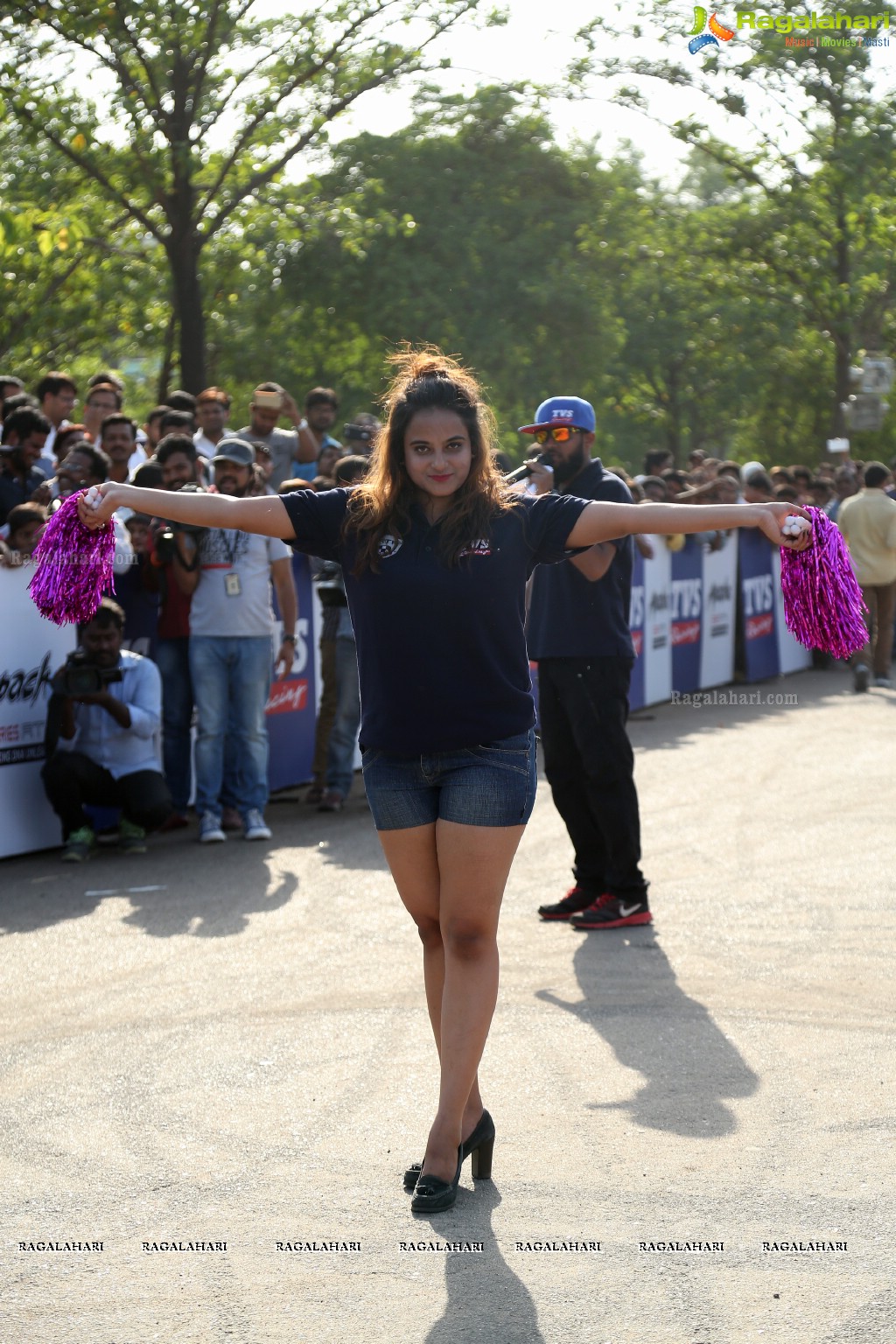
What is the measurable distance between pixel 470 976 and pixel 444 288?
2426 cm

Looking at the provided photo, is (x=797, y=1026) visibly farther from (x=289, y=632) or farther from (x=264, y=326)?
(x=264, y=326)

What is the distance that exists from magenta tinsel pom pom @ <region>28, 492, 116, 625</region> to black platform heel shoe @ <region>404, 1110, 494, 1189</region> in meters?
1.67

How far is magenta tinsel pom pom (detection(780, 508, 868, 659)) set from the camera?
438 centimetres

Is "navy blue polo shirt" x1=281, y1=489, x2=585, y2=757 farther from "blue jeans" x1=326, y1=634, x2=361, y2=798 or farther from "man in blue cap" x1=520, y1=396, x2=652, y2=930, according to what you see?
"blue jeans" x1=326, y1=634, x2=361, y2=798

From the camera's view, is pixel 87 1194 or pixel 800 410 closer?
pixel 87 1194

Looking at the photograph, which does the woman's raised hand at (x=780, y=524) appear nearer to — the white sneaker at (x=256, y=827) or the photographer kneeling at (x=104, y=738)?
the photographer kneeling at (x=104, y=738)

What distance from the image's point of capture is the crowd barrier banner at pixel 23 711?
9273 millimetres

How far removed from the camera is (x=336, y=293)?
2733 cm

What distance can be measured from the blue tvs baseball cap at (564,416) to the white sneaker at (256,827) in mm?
3374

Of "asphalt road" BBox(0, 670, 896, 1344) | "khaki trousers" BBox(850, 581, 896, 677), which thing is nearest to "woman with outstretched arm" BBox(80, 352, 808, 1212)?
"asphalt road" BBox(0, 670, 896, 1344)

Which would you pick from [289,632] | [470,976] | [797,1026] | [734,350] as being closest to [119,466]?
[289,632]

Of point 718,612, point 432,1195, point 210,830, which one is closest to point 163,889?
point 210,830

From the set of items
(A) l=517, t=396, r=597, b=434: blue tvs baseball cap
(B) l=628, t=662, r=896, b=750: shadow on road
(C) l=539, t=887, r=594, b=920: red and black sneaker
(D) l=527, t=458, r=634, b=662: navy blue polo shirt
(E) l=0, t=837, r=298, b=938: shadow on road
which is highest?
(A) l=517, t=396, r=597, b=434: blue tvs baseball cap

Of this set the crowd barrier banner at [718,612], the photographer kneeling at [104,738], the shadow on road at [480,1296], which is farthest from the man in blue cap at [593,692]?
the crowd barrier banner at [718,612]
